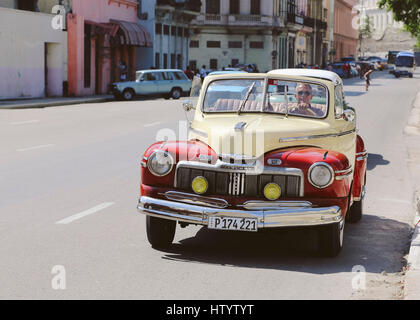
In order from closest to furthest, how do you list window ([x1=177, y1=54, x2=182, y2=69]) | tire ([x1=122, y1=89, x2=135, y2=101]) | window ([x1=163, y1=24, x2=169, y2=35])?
tire ([x1=122, y1=89, x2=135, y2=101]), window ([x1=163, y1=24, x2=169, y2=35]), window ([x1=177, y1=54, x2=182, y2=69])

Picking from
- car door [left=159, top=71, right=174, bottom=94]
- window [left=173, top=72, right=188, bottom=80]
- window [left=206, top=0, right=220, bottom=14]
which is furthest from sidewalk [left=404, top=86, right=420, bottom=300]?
window [left=206, top=0, right=220, bottom=14]

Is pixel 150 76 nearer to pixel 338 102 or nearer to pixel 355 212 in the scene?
pixel 355 212

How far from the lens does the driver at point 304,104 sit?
865cm

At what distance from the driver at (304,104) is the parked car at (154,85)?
32.1 metres

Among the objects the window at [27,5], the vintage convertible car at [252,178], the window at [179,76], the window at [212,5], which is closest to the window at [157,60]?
the window at [179,76]

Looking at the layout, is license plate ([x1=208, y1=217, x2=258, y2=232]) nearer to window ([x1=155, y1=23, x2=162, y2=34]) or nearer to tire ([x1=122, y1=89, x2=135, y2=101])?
tire ([x1=122, y1=89, x2=135, y2=101])

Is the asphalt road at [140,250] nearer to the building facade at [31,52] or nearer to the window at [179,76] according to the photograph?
the building facade at [31,52]

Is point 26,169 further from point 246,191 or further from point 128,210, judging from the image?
point 246,191

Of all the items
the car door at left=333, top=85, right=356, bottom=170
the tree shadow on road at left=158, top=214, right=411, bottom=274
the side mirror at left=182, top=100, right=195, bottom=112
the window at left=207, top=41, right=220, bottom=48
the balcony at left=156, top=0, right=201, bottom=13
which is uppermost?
the balcony at left=156, top=0, right=201, bottom=13

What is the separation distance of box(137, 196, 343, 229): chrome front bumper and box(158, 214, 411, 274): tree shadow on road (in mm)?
279

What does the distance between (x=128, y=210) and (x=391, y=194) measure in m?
4.14

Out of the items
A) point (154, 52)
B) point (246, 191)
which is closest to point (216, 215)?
point (246, 191)

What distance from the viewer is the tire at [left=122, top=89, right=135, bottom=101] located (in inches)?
1594
